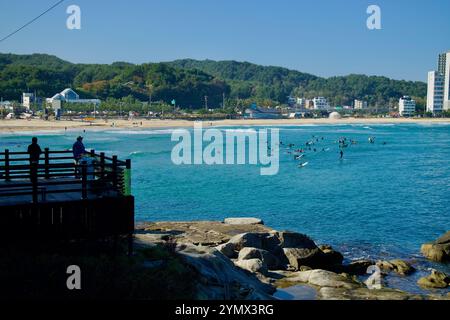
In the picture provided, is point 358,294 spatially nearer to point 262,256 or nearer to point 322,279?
point 322,279

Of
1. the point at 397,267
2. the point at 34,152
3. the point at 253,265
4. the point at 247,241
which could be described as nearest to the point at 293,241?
the point at 247,241

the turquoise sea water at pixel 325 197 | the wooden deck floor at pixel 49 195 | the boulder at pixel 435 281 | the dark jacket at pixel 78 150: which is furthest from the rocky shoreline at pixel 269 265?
the turquoise sea water at pixel 325 197

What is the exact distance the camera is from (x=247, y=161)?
70688 millimetres

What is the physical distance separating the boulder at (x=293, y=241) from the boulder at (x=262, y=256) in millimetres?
1610

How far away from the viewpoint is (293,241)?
21578 mm

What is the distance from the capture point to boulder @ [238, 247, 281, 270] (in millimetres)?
18453

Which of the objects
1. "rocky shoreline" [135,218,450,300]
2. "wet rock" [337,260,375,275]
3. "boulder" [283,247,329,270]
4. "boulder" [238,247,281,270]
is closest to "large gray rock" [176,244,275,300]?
"rocky shoreline" [135,218,450,300]

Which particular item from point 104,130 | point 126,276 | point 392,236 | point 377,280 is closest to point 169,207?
point 392,236

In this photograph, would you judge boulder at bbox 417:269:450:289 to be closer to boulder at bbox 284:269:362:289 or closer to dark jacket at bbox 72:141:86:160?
boulder at bbox 284:269:362:289

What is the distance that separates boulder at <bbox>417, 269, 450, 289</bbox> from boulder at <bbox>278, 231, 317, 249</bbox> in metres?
4.01

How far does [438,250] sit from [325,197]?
696 inches

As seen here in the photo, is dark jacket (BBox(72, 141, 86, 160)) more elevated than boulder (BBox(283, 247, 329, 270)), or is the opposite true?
dark jacket (BBox(72, 141, 86, 160))

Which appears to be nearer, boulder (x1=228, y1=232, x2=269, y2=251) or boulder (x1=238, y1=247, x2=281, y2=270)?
boulder (x1=238, y1=247, x2=281, y2=270)
